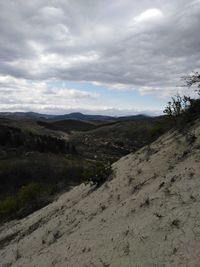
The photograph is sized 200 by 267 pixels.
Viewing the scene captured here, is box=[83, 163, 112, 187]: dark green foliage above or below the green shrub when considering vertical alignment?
above

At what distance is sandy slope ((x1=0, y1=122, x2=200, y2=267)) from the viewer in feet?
22.5

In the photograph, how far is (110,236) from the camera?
27.3 feet

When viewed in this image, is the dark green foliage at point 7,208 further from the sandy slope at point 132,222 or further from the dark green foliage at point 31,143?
the dark green foliage at point 31,143

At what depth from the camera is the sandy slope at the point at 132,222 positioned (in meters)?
6.87

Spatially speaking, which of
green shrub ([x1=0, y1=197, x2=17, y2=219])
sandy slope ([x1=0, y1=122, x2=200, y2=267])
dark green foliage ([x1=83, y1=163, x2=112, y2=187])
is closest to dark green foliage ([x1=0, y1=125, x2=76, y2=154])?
green shrub ([x1=0, y1=197, x2=17, y2=219])

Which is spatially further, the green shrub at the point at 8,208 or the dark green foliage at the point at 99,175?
the green shrub at the point at 8,208

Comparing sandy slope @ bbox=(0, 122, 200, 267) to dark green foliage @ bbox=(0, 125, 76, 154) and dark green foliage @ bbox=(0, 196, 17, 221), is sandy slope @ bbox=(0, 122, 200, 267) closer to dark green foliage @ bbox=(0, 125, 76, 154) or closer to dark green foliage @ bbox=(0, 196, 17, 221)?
dark green foliage @ bbox=(0, 196, 17, 221)

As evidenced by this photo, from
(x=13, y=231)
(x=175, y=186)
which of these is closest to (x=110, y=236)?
(x=175, y=186)

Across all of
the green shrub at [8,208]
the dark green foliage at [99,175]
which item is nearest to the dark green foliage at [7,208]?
the green shrub at [8,208]

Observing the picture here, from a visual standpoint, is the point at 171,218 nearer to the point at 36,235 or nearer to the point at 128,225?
the point at 128,225

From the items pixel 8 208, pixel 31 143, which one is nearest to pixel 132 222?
pixel 8 208

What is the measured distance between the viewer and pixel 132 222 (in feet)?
27.8

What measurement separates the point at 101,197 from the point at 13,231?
543cm

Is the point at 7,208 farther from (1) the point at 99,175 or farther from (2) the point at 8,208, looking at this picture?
(1) the point at 99,175
